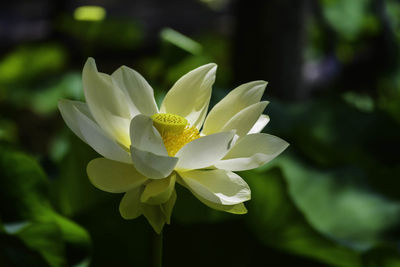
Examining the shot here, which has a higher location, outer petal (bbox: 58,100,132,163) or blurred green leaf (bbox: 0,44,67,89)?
outer petal (bbox: 58,100,132,163)

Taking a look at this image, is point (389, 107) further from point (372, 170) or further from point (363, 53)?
point (363, 53)

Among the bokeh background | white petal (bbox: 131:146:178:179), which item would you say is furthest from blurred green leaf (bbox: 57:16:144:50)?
white petal (bbox: 131:146:178:179)

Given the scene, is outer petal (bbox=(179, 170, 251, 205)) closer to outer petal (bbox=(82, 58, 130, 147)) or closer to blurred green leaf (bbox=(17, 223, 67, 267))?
outer petal (bbox=(82, 58, 130, 147))

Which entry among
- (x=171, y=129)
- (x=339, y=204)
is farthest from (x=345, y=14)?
(x=171, y=129)

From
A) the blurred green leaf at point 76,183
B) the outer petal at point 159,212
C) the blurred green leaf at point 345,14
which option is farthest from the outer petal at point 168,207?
the blurred green leaf at point 345,14

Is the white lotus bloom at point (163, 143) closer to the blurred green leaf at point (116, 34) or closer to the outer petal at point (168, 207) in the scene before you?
the outer petal at point (168, 207)

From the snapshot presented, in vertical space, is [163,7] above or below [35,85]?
below

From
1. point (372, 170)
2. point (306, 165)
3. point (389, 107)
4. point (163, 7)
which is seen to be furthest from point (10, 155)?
point (163, 7)
